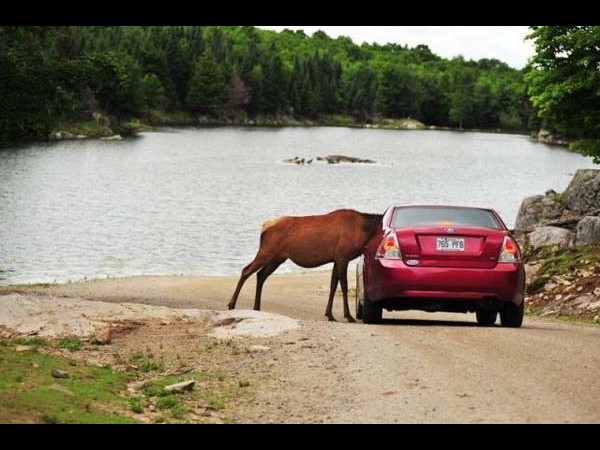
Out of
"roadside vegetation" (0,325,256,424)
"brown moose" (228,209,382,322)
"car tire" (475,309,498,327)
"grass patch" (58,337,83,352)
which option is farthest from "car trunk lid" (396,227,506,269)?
"grass patch" (58,337,83,352)

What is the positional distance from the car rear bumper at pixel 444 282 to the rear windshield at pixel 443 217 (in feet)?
2.35

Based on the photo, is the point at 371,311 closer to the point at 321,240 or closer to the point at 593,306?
the point at 321,240

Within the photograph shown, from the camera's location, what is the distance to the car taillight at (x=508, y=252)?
13453 millimetres

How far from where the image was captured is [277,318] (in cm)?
1380

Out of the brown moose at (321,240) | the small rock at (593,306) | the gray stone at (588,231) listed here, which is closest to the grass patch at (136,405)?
the brown moose at (321,240)


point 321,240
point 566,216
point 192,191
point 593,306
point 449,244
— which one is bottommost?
point 192,191

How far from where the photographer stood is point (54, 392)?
8758 millimetres

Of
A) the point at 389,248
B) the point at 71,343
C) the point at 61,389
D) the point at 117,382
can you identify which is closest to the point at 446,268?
the point at 389,248

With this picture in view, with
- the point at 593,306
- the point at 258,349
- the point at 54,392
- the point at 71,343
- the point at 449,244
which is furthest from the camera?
the point at 593,306

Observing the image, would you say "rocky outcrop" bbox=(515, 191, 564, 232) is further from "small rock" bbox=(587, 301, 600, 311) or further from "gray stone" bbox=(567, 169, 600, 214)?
"small rock" bbox=(587, 301, 600, 311)

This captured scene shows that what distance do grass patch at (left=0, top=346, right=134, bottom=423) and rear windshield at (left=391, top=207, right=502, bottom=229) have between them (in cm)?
513

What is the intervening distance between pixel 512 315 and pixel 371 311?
1970 millimetres
